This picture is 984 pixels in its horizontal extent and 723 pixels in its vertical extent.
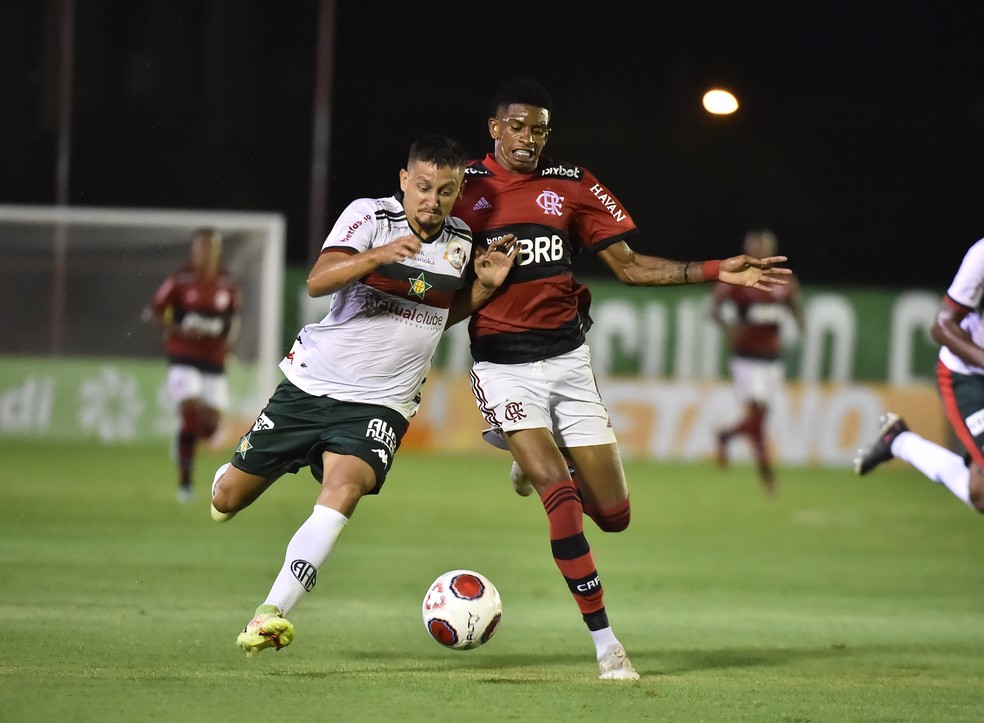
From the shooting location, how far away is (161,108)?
24.9m

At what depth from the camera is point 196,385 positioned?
14859 mm

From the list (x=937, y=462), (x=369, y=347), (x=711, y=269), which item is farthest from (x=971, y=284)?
(x=369, y=347)

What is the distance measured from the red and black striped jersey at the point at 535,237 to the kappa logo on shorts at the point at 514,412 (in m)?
0.27

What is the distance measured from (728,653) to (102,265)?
560 inches

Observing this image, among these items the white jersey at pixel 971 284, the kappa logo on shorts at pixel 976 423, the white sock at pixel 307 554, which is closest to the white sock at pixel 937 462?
the kappa logo on shorts at pixel 976 423

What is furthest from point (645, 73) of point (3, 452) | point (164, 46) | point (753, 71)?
point (3, 452)

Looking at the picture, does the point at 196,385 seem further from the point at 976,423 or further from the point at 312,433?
the point at 976,423

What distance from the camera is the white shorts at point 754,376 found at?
17.5 meters

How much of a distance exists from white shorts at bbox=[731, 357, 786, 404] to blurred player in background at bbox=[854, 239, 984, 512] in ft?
26.7

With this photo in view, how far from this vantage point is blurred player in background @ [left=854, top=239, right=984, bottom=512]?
8034mm

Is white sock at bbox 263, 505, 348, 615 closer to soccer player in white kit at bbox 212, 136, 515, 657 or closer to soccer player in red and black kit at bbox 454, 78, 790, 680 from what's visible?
soccer player in white kit at bbox 212, 136, 515, 657

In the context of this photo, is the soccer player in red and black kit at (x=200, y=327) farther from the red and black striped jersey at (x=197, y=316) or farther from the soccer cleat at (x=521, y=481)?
the soccer cleat at (x=521, y=481)

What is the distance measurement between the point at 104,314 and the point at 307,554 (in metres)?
14.5

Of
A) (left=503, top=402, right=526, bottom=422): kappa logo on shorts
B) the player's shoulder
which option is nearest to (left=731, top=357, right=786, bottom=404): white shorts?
the player's shoulder
